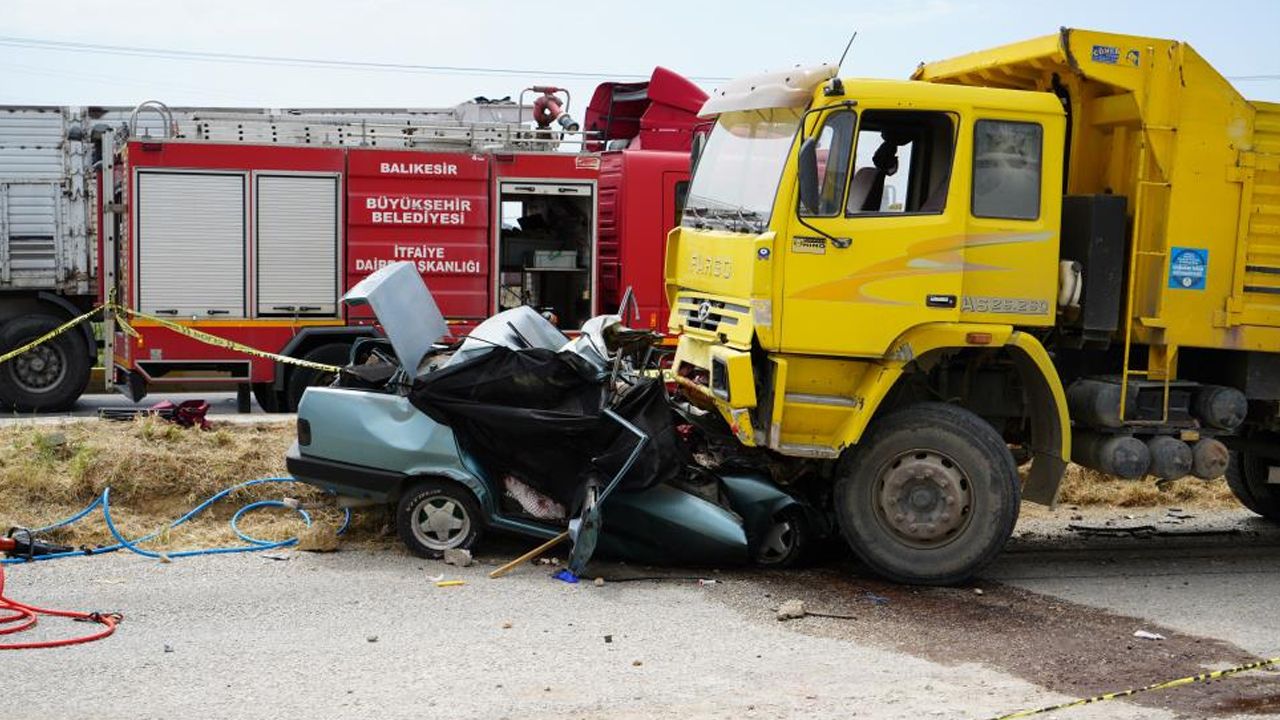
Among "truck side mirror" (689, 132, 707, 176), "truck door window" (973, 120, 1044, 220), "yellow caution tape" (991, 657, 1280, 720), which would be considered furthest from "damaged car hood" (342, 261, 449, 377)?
"yellow caution tape" (991, 657, 1280, 720)

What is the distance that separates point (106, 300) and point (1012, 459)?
1004cm

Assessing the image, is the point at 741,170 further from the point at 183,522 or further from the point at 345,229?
the point at 345,229

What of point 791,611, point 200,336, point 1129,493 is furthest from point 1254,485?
point 200,336

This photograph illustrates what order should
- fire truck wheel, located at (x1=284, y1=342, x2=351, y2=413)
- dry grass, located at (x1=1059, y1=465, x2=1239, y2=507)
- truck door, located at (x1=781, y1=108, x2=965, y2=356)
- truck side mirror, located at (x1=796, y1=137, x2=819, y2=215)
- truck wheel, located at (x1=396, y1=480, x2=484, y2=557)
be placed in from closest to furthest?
truck side mirror, located at (x1=796, y1=137, x2=819, y2=215), truck door, located at (x1=781, y1=108, x2=965, y2=356), truck wheel, located at (x1=396, y1=480, x2=484, y2=557), dry grass, located at (x1=1059, y1=465, x2=1239, y2=507), fire truck wheel, located at (x1=284, y1=342, x2=351, y2=413)

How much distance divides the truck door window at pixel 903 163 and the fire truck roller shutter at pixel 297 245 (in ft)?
26.6

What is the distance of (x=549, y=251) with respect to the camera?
1584 centimetres

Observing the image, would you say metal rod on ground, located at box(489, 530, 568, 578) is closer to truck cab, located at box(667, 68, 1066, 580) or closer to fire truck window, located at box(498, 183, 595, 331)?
truck cab, located at box(667, 68, 1066, 580)

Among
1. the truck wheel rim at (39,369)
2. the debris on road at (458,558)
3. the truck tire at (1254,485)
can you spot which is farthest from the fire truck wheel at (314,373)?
the truck tire at (1254,485)

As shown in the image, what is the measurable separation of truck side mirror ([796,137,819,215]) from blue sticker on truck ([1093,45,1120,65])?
6.04 ft

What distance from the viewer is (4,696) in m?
5.96

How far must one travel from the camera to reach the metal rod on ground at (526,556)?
8291 mm

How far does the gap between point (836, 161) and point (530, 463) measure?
2538 mm

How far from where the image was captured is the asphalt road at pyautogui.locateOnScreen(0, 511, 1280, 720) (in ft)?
19.9

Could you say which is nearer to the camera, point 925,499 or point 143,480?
point 925,499
